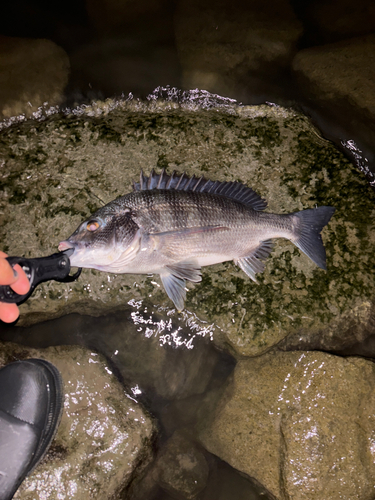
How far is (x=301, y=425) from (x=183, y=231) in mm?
2354

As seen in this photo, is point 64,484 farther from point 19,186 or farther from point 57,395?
point 19,186

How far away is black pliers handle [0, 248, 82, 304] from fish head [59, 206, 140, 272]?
0.12 m

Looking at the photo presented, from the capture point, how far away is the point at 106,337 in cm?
381

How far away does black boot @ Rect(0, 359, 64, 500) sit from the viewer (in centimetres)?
302

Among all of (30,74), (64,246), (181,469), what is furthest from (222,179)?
(181,469)

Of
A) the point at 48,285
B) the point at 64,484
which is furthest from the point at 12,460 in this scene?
the point at 48,285

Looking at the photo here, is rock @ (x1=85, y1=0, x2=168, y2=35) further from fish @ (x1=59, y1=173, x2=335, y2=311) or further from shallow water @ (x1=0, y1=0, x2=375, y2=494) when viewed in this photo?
fish @ (x1=59, y1=173, x2=335, y2=311)

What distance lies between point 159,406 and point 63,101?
4.23 metres

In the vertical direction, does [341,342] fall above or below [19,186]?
below

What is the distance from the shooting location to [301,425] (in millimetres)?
3279

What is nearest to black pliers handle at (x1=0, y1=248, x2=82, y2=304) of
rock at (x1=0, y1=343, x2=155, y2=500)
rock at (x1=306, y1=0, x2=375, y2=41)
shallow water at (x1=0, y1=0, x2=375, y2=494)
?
shallow water at (x1=0, y1=0, x2=375, y2=494)

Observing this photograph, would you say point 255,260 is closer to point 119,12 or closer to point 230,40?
point 230,40

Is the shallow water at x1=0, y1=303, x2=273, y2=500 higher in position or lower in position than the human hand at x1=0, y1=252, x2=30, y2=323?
lower

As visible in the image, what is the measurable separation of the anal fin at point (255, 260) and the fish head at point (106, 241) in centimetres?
117
